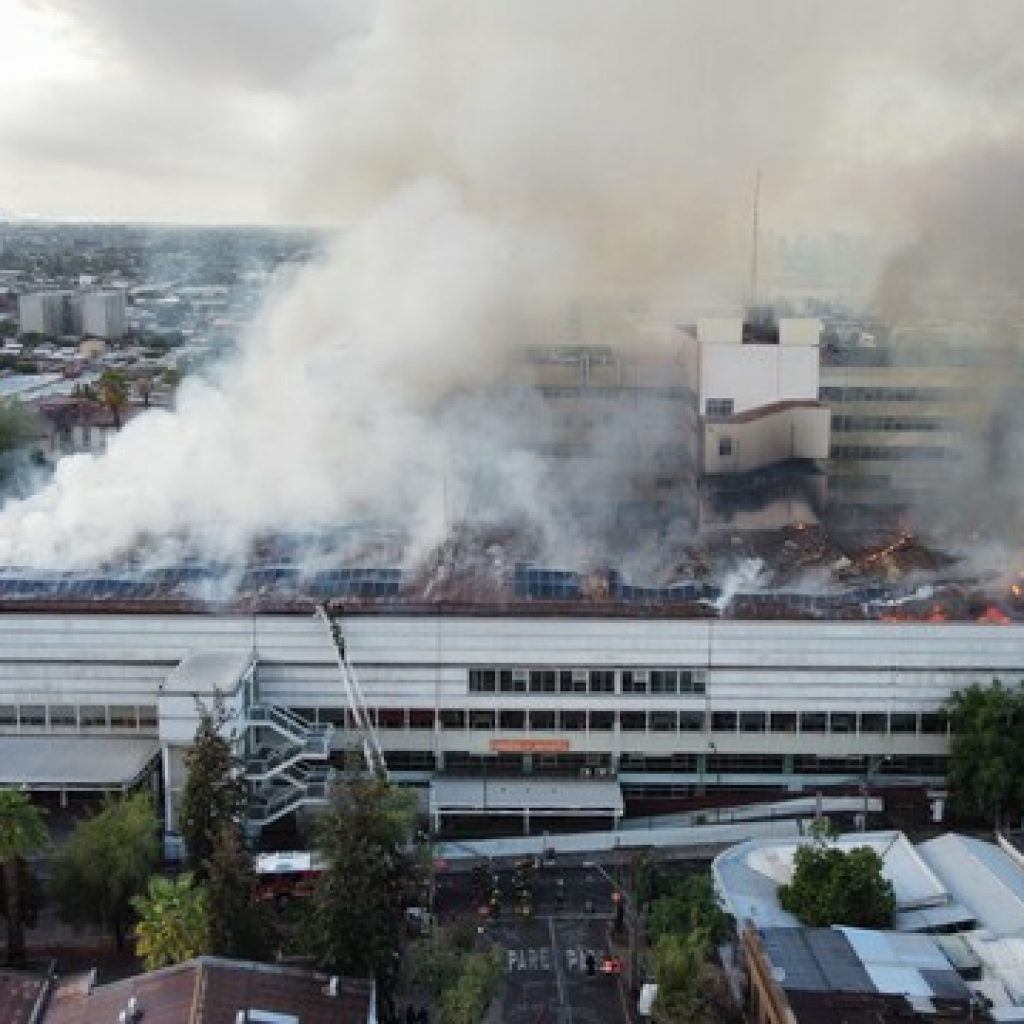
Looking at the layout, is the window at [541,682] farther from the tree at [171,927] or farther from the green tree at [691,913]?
the tree at [171,927]

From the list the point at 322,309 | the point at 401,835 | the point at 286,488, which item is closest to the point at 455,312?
the point at 322,309

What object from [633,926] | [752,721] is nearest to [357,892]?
[633,926]

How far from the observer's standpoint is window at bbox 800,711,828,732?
23.4 meters


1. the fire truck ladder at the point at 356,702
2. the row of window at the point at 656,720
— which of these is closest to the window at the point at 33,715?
the row of window at the point at 656,720

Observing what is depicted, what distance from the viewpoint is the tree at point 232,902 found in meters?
16.3

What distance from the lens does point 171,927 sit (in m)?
15.7

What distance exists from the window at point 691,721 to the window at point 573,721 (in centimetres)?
171

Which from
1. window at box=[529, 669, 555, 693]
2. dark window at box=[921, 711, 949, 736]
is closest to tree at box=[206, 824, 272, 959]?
window at box=[529, 669, 555, 693]

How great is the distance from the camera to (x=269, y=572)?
24984 millimetres

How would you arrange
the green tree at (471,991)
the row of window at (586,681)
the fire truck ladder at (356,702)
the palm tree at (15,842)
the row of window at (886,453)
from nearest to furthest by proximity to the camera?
the green tree at (471,991), the palm tree at (15,842), the fire truck ladder at (356,702), the row of window at (586,681), the row of window at (886,453)

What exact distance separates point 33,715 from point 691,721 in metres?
11.6

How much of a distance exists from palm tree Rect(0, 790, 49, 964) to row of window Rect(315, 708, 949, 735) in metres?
6.30

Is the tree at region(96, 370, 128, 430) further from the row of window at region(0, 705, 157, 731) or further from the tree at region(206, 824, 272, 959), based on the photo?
the tree at region(206, 824, 272, 959)

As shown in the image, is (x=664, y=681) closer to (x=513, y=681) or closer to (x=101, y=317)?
(x=513, y=681)
